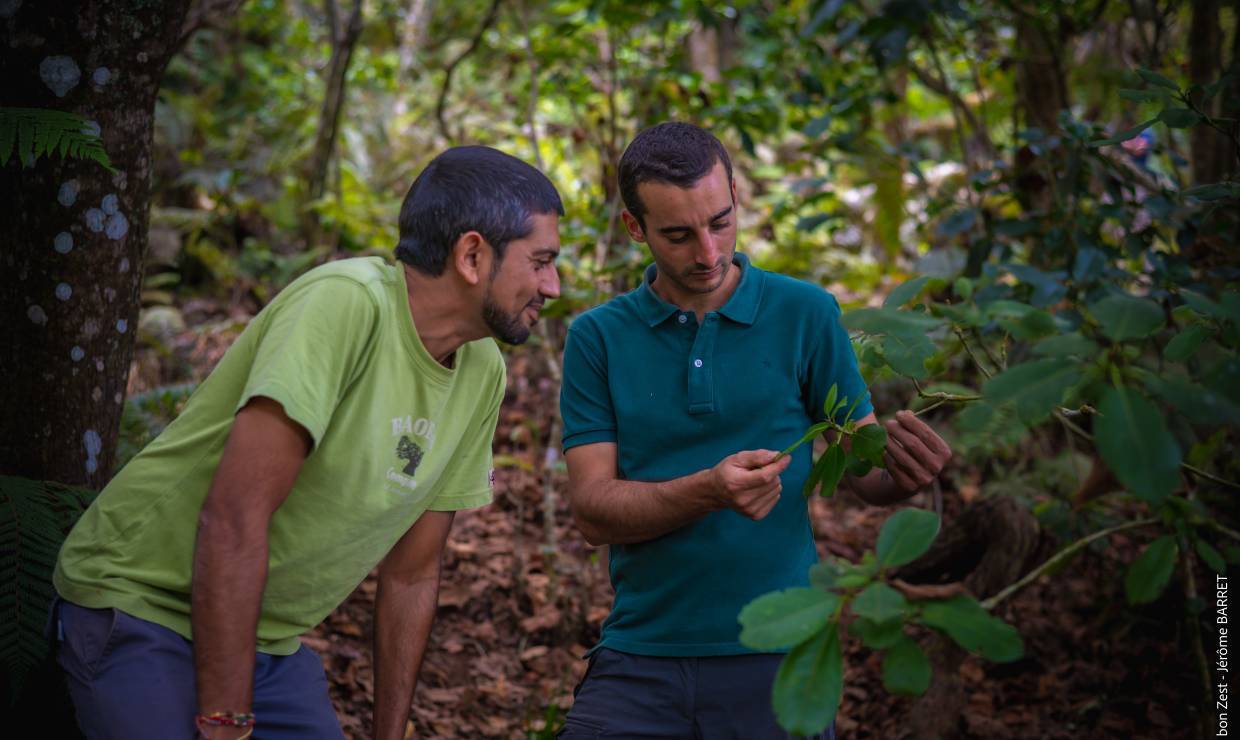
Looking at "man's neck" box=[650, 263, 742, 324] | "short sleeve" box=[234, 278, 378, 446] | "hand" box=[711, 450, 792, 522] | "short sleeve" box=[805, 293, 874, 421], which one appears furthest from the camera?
"man's neck" box=[650, 263, 742, 324]

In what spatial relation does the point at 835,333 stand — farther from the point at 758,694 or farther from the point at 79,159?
the point at 79,159

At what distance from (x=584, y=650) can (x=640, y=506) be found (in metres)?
2.12

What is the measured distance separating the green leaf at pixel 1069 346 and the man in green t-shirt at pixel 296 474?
3.83 ft

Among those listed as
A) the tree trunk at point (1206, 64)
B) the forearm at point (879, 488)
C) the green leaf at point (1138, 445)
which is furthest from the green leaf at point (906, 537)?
the tree trunk at point (1206, 64)

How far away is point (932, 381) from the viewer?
6.14 m

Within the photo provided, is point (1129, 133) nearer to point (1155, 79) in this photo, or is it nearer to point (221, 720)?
point (1155, 79)

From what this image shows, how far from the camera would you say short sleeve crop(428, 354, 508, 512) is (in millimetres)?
2367

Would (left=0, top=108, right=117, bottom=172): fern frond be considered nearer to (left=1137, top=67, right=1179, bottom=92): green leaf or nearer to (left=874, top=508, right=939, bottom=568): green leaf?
(left=874, top=508, right=939, bottom=568): green leaf

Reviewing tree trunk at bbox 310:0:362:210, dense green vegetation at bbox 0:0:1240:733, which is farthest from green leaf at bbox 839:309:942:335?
tree trunk at bbox 310:0:362:210

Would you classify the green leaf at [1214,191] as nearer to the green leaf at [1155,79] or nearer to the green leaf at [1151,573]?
the green leaf at [1155,79]

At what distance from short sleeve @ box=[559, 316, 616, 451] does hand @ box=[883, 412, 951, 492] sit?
2.24 ft

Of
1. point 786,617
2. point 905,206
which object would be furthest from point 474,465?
point 905,206

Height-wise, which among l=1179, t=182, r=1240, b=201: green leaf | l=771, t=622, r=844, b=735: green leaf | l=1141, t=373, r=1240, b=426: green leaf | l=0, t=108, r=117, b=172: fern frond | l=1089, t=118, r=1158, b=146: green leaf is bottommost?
l=771, t=622, r=844, b=735: green leaf

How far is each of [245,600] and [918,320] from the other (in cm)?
133
